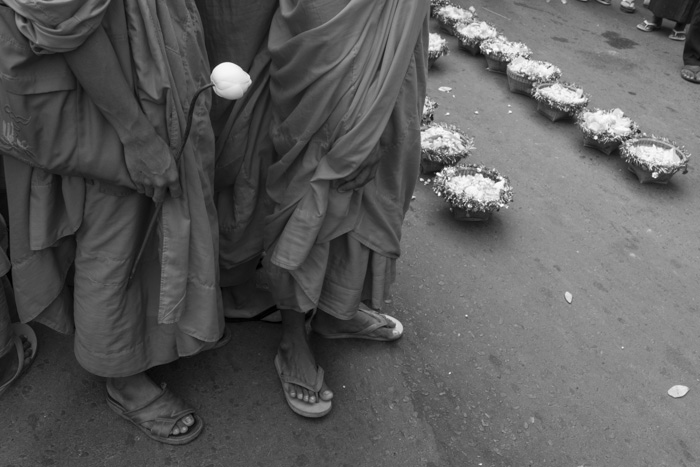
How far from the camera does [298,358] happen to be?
2.34m

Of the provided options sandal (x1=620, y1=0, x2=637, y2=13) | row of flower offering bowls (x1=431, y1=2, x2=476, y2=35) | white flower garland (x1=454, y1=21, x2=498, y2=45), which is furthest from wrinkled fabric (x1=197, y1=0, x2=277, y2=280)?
sandal (x1=620, y1=0, x2=637, y2=13)

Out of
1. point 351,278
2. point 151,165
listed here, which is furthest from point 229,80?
point 351,278

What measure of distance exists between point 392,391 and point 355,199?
0.83 metres

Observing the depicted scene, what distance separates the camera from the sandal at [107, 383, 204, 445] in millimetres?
2102

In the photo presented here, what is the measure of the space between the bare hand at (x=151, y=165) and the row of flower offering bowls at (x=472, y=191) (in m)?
1.93

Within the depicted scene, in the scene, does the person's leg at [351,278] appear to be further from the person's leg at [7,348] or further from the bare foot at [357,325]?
the person's leg at [7,348]

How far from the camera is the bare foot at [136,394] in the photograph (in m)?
2.12

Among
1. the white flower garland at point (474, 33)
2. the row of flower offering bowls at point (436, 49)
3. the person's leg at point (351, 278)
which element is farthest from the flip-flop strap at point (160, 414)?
the white flower garland at point (474, 33)

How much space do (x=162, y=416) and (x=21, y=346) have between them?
1.96 feet

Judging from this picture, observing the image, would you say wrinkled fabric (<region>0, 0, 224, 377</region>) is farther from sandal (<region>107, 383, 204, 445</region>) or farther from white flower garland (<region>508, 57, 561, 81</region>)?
white flower garland (<region>508, 57, 561, 81</region>)

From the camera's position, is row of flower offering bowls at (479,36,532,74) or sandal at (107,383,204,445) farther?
row of flower offering bowls at (479,36,532,74)

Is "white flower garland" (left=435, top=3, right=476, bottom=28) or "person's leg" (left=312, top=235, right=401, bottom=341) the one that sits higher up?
"person's leg" (left=312, top=235, right=401, bottom=341)

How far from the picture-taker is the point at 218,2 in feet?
6.15

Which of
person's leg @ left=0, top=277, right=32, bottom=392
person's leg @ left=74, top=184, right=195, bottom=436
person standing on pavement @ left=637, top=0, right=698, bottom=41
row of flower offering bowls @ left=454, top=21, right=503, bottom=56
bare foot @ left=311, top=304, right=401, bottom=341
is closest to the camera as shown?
person's leg @ left=74, top=184, right=195, bottom=436
